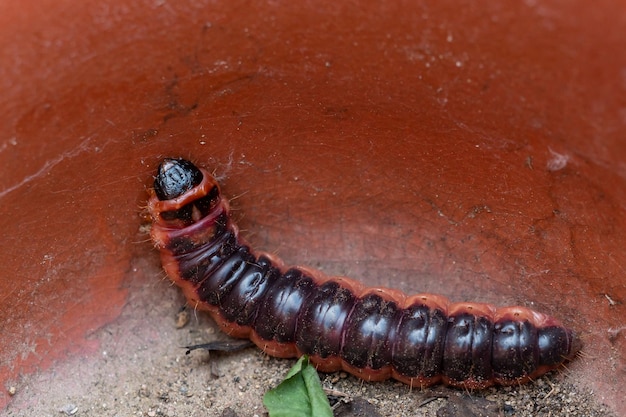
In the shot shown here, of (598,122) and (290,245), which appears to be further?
(290,245)

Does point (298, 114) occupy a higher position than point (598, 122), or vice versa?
point (598, 122)

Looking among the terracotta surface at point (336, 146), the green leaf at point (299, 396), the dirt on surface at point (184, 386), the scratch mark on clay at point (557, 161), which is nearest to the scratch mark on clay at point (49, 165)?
the terracotta surface at point (336, 146)

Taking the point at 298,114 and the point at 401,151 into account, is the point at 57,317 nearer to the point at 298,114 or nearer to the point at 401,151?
the point at 298,114

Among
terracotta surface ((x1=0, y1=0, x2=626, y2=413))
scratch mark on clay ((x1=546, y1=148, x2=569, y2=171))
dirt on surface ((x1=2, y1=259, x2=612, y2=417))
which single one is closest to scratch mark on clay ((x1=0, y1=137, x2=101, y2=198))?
terracotta surface ((x1=0, y1=0, x2=626, y2=413))

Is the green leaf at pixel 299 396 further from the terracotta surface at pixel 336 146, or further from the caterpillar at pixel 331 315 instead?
the terracotta surface at pixel 336 146

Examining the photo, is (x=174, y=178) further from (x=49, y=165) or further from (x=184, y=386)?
(x=184, y=386)

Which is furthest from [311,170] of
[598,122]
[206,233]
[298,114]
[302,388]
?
[598,122]
